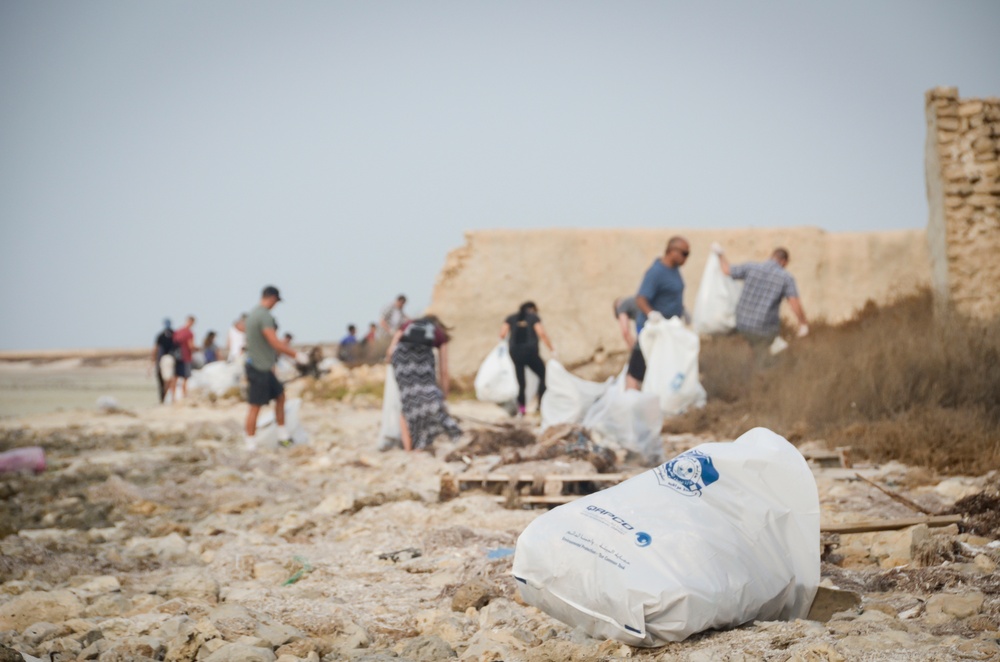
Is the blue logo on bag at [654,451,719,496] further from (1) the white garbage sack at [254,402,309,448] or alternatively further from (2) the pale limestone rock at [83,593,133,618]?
(1) the white garbage sack at [254,402,309,448]

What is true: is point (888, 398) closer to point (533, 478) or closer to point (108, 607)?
point (533, 478)

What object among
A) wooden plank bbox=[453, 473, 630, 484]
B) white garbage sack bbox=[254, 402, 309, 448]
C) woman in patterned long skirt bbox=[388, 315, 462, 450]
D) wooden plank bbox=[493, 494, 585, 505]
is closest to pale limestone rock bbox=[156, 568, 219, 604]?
wooden plank bbox=[493, 494, 585, 505]

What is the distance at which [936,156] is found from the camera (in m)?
9.42

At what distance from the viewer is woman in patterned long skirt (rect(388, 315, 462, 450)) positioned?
29.7 ft

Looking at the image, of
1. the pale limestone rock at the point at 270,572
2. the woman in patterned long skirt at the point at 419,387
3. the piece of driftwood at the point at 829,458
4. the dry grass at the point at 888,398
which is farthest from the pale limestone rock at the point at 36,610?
the woman in patterned long skirt at the point at 419,387

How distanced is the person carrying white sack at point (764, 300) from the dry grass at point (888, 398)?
0.30m

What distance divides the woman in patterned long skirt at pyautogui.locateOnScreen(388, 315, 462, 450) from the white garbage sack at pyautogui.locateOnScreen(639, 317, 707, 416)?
1.92 meters

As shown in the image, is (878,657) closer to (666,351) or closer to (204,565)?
(204,565)

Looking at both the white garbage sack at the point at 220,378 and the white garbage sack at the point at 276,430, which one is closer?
the white garbage sack at the point at 276,430

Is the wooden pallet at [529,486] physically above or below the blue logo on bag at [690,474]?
below

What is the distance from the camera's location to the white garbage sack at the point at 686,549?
9.50ft

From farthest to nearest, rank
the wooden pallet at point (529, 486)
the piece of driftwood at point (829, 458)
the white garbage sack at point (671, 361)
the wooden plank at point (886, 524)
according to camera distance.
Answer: the white garbage sack at point (671, 361) < the piece of driftwood at point (829, 458) < the wooden pallet at point (529, 486) < the wooden plank at point (886, 524)

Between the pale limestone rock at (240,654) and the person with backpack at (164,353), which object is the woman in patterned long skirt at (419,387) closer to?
the pale limestone rock at (240,654)

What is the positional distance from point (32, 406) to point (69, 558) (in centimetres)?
1867
